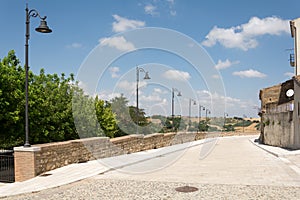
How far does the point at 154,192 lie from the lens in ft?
25.8

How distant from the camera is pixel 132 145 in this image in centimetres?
1825

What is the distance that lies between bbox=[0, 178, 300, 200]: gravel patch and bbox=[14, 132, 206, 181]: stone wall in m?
1.77

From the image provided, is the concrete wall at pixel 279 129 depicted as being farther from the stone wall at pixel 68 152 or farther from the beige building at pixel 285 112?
the stone wall at pixel 68 152

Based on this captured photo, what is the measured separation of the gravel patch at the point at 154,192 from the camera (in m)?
7.38

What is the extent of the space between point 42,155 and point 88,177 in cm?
169

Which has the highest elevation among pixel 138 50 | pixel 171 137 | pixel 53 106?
pixel 138 50

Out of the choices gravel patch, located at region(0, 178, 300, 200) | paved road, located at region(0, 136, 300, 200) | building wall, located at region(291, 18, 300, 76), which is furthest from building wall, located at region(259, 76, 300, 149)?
gravel patch, located at region(0, 178, 300, 200)

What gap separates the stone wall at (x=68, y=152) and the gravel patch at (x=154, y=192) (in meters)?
1.77

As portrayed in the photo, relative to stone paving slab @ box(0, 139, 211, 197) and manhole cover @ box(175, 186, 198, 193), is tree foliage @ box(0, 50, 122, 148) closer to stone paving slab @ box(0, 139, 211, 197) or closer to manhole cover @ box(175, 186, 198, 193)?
stone paving slab @ box(0, 139, 211, 197)

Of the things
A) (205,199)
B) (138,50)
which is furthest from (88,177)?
(138,50)

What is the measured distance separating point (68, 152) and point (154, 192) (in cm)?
541

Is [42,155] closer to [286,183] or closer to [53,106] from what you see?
[286,183]

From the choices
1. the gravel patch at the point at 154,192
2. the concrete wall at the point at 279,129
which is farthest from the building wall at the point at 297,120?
the gravel patch at the point at 154,192

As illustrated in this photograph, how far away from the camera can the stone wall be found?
9906mm
